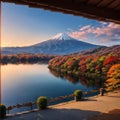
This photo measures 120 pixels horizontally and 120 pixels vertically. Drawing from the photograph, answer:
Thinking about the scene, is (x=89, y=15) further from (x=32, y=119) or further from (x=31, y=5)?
(x=32, y=119)

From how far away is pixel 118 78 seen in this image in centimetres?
2634

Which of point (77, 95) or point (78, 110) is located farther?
point (77, 95)

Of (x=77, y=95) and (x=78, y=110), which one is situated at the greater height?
(x=77, y=95)

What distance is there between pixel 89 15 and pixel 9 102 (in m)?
30.8

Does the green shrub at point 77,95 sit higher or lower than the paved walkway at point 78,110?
higher

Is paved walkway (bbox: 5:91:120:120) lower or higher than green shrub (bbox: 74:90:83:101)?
lower

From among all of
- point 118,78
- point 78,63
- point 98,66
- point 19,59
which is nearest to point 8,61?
point 19,59

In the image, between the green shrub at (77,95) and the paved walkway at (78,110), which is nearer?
the paved walkway at (78,110)

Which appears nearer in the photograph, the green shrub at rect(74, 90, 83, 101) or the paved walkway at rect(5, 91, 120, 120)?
the paved walkway at rect(5, 91, 120, 120)

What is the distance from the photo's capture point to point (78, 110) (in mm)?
14547

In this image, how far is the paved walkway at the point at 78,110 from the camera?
13254 mm

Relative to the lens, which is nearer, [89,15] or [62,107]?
[89,15]

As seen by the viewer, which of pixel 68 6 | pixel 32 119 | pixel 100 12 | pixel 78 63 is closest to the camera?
pixel 68 6

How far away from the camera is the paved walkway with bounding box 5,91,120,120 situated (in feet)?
43.5
